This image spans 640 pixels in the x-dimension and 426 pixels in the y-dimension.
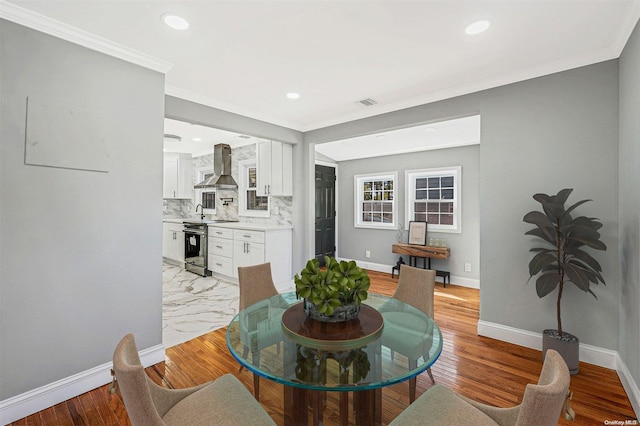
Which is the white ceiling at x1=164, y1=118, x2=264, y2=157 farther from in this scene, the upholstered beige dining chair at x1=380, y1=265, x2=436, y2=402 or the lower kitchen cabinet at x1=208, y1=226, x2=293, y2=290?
the upholstered beige dining chair at x1=380, y1=265, x2=436, y2=402

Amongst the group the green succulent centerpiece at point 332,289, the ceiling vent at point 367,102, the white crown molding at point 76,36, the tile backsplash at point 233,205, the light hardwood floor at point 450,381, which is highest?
the ceiling vent at point 367,102

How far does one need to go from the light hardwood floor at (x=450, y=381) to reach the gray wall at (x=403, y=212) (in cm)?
224

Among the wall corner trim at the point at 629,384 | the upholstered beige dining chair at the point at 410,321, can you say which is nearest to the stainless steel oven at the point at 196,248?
the upholstered beige dining chair at the point at 410,321

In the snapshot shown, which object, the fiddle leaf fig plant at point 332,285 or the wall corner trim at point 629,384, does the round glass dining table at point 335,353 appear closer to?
the fiddle leaf fig plant at point 332,285

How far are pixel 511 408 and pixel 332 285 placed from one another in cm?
94

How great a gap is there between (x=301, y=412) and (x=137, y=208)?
208 cm

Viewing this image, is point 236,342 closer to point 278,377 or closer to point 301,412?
point 278,377

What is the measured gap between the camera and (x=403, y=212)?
6074 mm

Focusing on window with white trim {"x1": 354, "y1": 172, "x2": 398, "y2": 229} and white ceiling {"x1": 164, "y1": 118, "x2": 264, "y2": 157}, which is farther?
window with white trim {"x1": 354, "y1": 172, "x2": 398, "y2": 229}

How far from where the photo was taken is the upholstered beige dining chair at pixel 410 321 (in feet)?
5.10

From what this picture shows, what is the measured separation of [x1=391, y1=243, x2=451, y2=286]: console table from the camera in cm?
520

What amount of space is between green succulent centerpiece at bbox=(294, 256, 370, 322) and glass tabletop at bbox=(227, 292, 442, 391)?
215 mm

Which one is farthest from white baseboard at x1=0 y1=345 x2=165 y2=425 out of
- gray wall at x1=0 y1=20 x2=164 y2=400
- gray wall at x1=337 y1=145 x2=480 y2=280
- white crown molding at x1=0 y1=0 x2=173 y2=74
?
gray wall at x1=337 y1=145 x2=480 y2=280

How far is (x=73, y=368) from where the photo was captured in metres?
2.23
